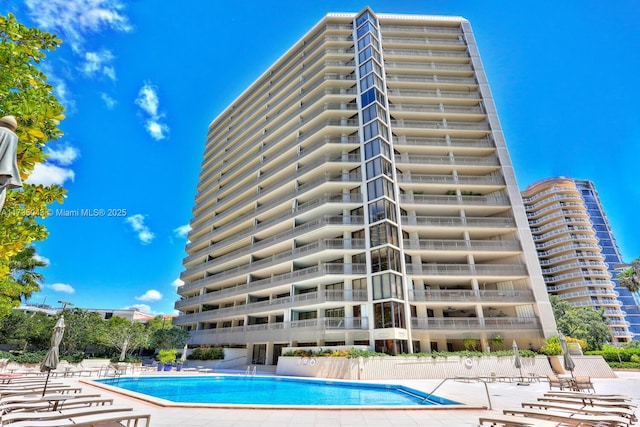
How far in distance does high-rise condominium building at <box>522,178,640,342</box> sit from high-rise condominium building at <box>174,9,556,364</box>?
60144 mm

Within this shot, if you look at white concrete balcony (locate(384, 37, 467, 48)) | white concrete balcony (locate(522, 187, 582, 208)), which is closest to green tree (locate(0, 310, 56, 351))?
white concrete balcony (locate(384, 37, 467, 48))

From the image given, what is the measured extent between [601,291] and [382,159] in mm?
75553

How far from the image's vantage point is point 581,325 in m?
47.1

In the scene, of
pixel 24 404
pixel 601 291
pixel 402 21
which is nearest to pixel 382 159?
pixel 402 21

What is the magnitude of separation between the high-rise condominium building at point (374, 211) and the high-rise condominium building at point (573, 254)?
60.1 m

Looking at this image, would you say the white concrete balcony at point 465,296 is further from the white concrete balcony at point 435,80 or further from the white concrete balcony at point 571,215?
the white concrete balcony at point 571,215

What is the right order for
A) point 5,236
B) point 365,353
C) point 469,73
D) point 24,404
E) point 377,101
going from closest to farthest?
1. point 5,236
2. point 24,404
3. point 365,353
4. point 377,101
5. point 469,73

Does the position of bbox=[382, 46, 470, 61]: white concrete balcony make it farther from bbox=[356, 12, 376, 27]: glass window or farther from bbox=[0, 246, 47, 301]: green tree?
bbox=[0, 246, 47, 301]: green tree

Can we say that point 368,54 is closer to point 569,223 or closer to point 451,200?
point 451,200

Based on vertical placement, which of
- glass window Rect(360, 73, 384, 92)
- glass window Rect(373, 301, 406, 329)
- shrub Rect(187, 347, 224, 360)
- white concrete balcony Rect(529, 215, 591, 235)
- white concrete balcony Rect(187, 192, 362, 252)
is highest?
white concrete balcony Rect(529, 215, 591, 235)

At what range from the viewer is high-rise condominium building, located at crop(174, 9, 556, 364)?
26234mm

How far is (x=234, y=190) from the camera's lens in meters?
43.7

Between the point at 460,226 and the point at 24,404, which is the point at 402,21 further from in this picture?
the point at 24,404

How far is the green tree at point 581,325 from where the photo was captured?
45.2 meters
